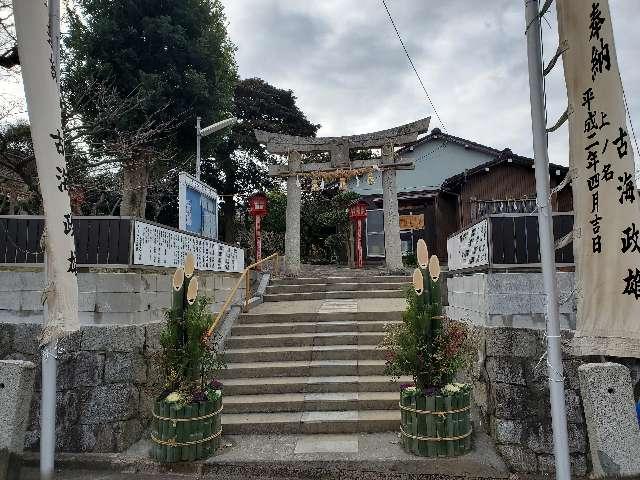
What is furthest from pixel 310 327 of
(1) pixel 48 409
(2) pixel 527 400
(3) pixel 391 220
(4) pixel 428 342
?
(3) pixel 391 220

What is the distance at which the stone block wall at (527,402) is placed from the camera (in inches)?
218

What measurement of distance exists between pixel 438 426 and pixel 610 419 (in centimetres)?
185

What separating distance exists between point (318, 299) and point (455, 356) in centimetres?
664

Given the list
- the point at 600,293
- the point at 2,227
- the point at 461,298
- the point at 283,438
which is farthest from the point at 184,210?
the point at 600,293

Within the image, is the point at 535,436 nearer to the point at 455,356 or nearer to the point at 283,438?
the point at 455,356

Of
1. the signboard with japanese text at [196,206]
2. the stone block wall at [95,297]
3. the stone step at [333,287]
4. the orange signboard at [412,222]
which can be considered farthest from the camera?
the orange signboard at [412,222]

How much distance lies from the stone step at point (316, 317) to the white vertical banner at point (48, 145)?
6447 millimetres

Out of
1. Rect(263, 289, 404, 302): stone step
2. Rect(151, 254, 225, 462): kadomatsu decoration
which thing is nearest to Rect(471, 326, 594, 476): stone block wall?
Rect(151, 254, 225, 462): kadomatsu decoration

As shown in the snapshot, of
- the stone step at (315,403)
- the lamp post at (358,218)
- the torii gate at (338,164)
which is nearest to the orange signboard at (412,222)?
the lamp post at (358,218)

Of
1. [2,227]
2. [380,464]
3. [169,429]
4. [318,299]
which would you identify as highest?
[2,227]

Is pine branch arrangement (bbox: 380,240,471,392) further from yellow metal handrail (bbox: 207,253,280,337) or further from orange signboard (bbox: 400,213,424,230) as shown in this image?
orange signboard (bbox: 400,213,424,230)

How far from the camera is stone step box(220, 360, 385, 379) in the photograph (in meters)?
7.91

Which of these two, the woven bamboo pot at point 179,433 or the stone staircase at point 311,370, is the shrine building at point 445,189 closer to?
the stone staircase at point 311,370

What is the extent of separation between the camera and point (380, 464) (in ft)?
18.4
